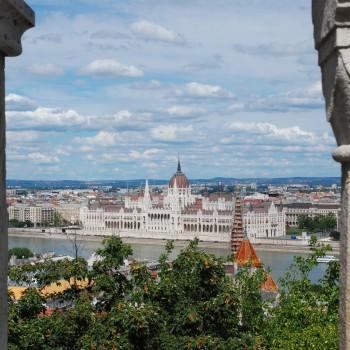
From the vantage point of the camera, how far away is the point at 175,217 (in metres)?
63.4

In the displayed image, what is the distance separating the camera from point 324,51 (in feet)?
4.55

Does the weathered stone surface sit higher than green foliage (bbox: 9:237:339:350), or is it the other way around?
the weathered stone surface

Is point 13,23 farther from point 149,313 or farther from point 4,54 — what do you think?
point 149,313

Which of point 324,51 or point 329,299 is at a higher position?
point 324,51

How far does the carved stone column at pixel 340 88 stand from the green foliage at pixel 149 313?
3.12 m

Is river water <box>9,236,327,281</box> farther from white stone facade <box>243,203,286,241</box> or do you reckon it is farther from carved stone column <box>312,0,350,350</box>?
carved stone column <box>312,0,350,350</box>

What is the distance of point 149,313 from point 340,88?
331 cm

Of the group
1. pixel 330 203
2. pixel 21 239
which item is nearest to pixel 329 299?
pixel 21 239

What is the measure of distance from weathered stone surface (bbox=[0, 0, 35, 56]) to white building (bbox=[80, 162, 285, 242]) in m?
56.1

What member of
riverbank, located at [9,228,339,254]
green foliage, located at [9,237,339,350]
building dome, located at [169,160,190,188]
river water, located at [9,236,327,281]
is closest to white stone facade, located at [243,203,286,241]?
riverbank, located at [9,228,339,254]

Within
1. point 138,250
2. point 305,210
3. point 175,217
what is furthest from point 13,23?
point 305,210

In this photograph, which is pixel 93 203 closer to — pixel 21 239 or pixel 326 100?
pixel 21 239

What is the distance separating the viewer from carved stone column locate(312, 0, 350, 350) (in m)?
1.27

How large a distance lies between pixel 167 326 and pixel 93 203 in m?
68.0
